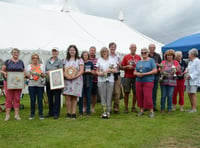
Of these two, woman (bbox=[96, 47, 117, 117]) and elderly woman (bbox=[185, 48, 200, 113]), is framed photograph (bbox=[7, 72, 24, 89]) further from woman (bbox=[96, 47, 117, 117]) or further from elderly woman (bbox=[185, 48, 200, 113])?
elderly woman (bbox=[185, 48, 200, 113])

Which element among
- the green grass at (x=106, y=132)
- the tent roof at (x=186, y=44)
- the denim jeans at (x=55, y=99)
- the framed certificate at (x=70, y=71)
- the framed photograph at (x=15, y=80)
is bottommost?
the green grass at (x=106, y=132)

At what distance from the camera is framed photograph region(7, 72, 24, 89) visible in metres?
4.52

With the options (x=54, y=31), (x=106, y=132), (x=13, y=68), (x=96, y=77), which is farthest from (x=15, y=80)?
(x=54, y=31)

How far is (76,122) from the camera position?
4.43m

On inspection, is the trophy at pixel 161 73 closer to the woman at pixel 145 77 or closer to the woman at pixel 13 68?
the woman at pixel 145 77

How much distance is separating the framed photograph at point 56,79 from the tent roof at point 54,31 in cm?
414

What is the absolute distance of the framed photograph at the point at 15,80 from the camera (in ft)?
14.8

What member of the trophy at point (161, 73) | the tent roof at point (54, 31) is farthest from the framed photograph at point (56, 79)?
the tent roof at point (54, 31)

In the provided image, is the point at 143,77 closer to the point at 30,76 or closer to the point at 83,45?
the point at 30,76

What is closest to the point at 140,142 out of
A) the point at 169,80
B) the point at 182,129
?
the point at 182,129

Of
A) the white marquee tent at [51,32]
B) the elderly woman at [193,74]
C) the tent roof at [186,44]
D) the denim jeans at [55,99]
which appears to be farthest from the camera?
the tent roof at [186,44]

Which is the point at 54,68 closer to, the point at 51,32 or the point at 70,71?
the point at 70,71

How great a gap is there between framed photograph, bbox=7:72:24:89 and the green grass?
749mm

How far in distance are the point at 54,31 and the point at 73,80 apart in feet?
19.0
